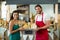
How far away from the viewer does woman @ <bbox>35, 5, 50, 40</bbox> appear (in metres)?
1.21

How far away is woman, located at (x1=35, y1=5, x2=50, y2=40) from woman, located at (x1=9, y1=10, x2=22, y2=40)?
0.16 m

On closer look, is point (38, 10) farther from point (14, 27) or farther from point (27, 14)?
point (14, 27)

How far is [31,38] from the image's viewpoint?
1.24m

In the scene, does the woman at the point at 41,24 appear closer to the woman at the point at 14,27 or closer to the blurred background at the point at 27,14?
the blurred background at the point at 27,14

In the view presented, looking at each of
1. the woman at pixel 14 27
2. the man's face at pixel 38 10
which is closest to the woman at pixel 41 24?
the man's face at pixel 38 10

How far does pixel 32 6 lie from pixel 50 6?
145 millimetres

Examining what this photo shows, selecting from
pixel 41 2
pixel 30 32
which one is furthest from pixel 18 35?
pixel 41 2

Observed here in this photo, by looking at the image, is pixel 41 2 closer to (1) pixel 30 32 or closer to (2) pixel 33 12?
(2) pixel 33 12

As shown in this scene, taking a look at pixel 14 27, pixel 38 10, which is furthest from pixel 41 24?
pixel 14 27

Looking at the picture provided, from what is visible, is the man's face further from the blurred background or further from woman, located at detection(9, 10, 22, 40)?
woman, located at detection(9, 10, 22, 40)

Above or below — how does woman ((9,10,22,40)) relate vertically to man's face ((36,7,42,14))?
below

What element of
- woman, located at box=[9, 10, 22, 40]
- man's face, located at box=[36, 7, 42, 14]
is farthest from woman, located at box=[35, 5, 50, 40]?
woman, located at box=[9, 10, 22, 40]

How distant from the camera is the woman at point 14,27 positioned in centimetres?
124

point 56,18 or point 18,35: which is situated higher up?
point 56,18
